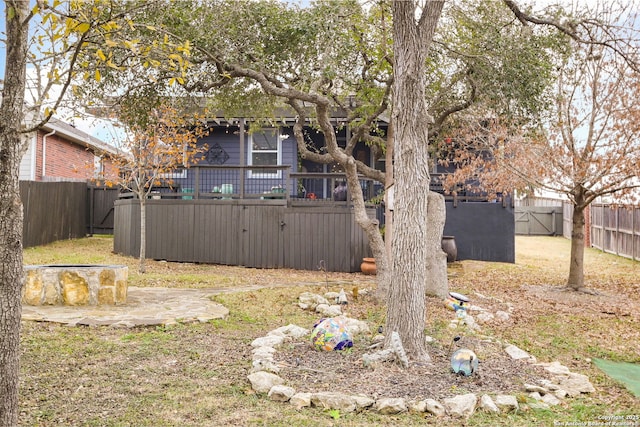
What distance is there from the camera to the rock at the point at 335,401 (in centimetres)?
366

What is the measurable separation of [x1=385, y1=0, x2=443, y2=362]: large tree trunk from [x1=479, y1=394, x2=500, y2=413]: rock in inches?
38.2

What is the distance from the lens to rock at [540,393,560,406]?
3916 millimetres

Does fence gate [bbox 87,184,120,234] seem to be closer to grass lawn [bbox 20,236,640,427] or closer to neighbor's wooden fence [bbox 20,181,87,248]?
neighbor's wooden fence [bbox 20,181,87,248]

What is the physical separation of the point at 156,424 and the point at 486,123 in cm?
1231

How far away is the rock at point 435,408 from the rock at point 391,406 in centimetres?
17

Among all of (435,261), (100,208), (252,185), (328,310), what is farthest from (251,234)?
(100,208)

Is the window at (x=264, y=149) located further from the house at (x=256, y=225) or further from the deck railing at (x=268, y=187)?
the house at (x=256, y=225)

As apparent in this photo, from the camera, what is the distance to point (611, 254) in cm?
1806

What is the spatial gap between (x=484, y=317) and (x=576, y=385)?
9.98 feet

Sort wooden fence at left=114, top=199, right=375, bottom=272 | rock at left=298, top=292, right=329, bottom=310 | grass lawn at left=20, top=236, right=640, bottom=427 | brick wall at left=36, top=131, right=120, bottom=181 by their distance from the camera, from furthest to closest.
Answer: brick wall at left=36, top=131, right=120, bottom=181 < wooden fence at left=114, top=199, right=375, bottom=272 < rock at left=298, top=292, right=329, bottom=310 < grass lawn at left=20, top=236, right=640, bottom=427

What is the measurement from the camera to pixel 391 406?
3643 millimetres

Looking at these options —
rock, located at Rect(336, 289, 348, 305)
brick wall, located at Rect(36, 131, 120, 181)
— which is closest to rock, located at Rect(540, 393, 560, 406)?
rock, located at Rect(336, 289, 348, 305)

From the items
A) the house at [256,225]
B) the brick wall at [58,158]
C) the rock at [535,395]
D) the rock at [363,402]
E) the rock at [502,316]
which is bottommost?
the rock at [502,316]

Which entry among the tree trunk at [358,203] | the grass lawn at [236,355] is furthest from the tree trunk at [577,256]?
the tree trunk at [358,203]
